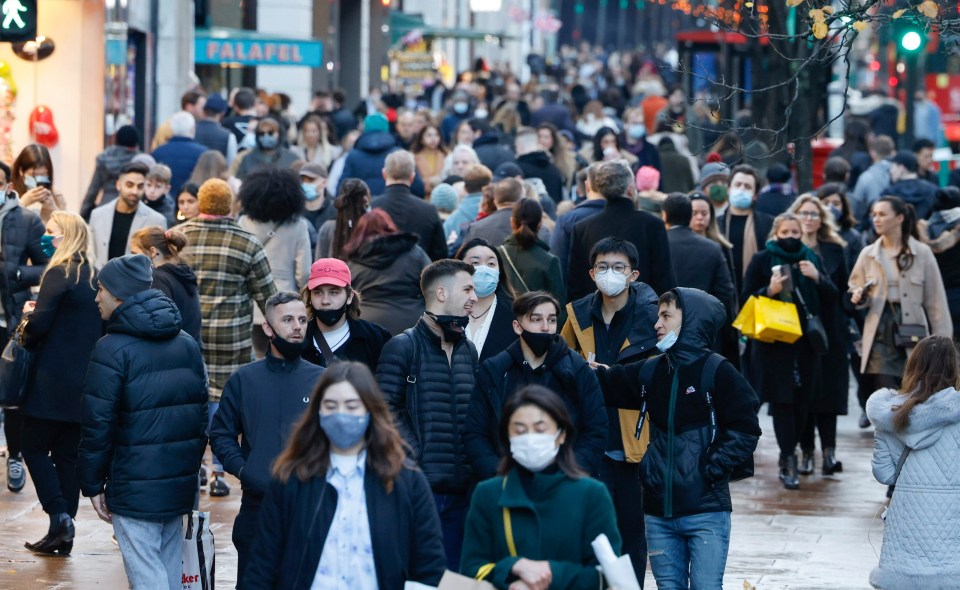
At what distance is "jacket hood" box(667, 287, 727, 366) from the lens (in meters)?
7.62

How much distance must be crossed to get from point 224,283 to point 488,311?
2155mm

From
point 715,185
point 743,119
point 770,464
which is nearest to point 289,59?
point 743,119

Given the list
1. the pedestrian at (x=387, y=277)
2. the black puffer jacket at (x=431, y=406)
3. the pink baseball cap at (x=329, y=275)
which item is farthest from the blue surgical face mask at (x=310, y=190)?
the black puffer jacket at (x=431, y=406)

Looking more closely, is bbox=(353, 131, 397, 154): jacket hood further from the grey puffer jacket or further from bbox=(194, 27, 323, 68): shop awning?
the grey puffer jacket

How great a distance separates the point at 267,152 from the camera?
16250mm

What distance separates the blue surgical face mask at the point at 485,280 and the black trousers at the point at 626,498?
118cm

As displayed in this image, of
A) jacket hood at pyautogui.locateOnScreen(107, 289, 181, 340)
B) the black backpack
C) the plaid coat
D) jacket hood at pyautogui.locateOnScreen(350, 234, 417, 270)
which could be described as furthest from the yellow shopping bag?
jacket hood at pyautogui.locateOnScreen(107, 289, 181, 340)

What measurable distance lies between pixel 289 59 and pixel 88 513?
14.1 meters

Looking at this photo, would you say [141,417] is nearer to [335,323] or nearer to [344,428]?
[335,323]

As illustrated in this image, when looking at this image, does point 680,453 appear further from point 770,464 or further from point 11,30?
point 11,30

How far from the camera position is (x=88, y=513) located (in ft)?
36.2

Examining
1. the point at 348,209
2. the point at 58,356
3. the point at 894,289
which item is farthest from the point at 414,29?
the point at 58,356

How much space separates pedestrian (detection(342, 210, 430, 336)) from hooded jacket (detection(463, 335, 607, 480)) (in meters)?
2.69

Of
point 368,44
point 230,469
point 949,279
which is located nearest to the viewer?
point 230,469
